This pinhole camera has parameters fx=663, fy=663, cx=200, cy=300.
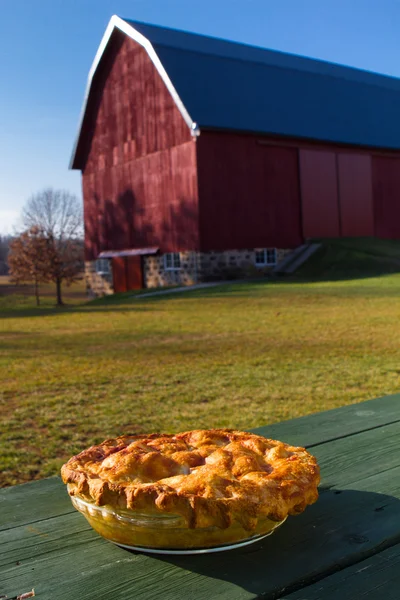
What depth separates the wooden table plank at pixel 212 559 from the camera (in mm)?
1209

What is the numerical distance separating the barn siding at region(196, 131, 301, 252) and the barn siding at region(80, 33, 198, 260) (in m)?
0.49

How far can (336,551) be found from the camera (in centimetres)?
134

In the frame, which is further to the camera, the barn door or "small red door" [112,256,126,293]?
"small red door" [112,256,126,293]

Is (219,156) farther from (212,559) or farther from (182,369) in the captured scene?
(212,559)

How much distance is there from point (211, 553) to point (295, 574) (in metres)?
0.17

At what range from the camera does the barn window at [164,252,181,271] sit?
2403 centimetres

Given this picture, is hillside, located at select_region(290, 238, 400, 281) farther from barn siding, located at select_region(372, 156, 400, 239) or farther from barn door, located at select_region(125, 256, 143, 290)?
barn door, located at select_region(125, 256, 143, 290)

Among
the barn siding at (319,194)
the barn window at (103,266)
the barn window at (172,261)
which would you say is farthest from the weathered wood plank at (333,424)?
the barn window at (103,266)

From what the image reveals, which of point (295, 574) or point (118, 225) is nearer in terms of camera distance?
point (295, 574)

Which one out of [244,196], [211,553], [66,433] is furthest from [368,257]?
[211,553]

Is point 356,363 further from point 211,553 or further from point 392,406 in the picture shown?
point 211,553

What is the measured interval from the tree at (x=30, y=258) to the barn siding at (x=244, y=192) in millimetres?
14769

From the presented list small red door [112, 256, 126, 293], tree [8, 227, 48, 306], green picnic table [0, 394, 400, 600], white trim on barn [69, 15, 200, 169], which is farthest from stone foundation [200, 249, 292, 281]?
green picnic table [0, 394, 400, 600]

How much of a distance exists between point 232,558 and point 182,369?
22.7ft
